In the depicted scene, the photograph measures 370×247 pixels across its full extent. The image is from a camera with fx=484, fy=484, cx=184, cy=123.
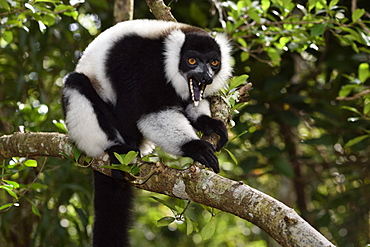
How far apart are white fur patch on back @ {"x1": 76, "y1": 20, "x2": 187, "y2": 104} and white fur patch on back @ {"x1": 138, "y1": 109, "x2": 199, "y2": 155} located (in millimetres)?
388

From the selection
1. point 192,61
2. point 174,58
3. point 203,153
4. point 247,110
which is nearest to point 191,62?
point 192,61

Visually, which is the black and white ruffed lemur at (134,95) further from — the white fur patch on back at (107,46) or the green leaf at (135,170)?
the green leaf at (135,170)

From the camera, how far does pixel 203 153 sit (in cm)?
287

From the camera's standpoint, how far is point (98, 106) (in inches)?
134

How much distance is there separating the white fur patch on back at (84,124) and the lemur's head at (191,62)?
1.97 ft

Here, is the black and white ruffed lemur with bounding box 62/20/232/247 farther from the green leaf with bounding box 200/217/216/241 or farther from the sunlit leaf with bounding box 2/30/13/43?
the sunlit leaf with bounding box 2/30/13/43

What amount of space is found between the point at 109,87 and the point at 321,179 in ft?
13.2

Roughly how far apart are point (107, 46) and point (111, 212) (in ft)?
3.90

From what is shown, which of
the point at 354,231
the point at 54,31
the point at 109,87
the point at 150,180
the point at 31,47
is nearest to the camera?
the point at 150,180

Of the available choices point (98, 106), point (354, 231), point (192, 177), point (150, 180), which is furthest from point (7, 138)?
point (354, 231)

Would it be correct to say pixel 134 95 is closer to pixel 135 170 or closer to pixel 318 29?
pixel 135 170

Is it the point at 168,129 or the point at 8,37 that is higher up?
the point at 8,37

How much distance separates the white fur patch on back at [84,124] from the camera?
10.7ft

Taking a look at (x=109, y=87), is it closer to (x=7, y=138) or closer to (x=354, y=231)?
(x=7, y=138)
